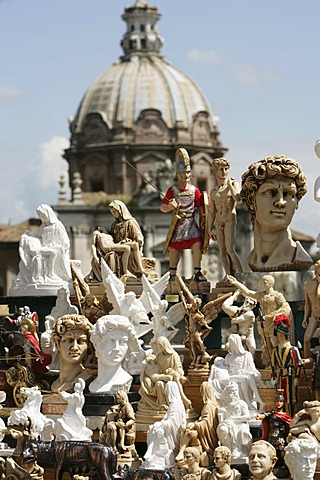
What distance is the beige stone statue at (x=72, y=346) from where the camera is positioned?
2420 cm

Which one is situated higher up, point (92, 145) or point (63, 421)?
point (92, 145)

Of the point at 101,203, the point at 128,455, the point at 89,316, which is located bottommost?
the point at 128,455

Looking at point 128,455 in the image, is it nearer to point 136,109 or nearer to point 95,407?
point 95,407

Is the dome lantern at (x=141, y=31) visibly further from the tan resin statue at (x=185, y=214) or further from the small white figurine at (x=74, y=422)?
the small white figurine at (x=74, y=422)

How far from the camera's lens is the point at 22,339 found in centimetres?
2581

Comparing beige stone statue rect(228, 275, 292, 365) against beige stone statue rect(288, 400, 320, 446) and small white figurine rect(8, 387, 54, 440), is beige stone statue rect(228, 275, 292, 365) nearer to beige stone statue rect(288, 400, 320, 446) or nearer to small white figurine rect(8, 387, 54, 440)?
beige stone statue rect(288, 400, 320, 446)

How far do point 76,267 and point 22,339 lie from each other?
2.99 metres

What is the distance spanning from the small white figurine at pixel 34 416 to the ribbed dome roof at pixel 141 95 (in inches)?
2652

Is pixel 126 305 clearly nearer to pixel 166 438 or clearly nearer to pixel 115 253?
pixel 115 253

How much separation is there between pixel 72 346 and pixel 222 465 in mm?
3988

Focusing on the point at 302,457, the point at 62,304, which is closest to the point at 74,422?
the point at 302,457

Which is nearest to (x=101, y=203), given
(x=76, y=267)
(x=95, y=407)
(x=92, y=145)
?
(x=92, y=145)

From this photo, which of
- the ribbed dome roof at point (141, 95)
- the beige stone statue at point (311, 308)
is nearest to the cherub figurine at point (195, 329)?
the beige stone statue at point (311, 308)

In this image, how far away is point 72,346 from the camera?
79.4ft
